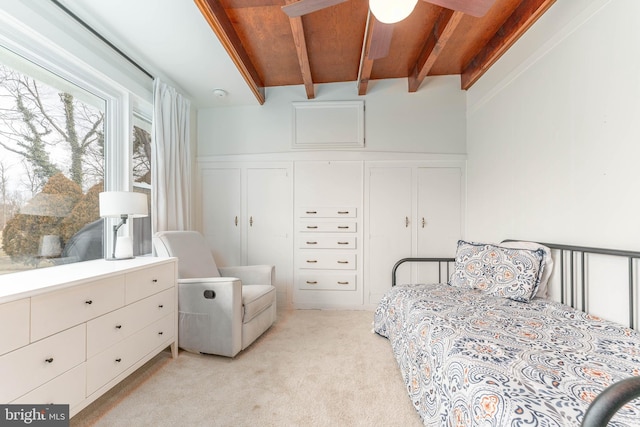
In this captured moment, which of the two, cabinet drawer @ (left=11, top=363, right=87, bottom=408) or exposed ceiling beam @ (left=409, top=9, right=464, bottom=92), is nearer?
cabinet drawer @ (left=11, top=363, right=87, bottom=408)

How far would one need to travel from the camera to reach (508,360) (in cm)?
103

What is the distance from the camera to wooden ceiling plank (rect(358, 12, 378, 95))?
1909mm

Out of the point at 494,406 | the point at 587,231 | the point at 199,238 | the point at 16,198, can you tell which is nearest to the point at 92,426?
the point at 16,198

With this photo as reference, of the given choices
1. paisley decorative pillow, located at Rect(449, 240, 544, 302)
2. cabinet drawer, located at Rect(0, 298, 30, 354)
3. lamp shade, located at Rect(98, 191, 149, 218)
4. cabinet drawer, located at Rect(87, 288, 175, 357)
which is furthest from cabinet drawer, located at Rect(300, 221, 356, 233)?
cabinet drawer, located at Rect(0, 298, 30, 354)

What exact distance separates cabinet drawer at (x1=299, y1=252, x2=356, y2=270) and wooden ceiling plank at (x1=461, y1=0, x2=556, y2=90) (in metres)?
2.29

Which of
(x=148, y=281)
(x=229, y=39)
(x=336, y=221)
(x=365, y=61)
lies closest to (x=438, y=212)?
(x=336, y=221)

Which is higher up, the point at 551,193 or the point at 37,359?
the point at 551,193

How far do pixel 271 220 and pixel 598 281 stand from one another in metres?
2.74

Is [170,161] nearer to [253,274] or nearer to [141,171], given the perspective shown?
[141,171]

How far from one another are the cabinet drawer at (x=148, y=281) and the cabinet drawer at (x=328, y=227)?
147 centimetres

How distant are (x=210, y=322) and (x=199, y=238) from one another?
959 mm

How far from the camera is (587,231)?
1602 millimetres

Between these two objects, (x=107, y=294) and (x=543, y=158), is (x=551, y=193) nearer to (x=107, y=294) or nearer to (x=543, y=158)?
(x=543, y=158)

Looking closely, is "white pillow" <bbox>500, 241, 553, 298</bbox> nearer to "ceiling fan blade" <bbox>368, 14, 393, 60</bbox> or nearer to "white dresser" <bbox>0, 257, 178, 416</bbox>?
"ceiling fan blade" <bbox>368, 14, 393, 60</bbox>
